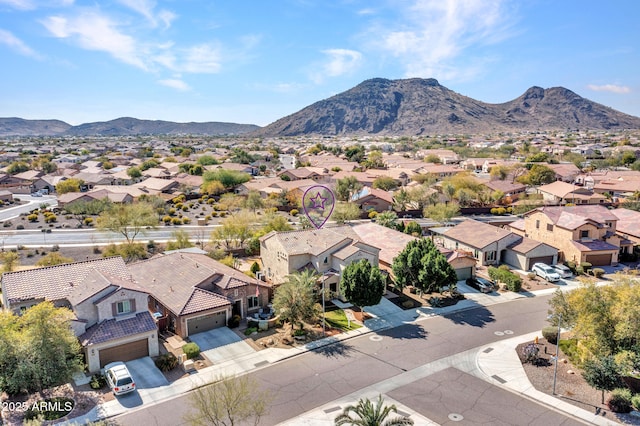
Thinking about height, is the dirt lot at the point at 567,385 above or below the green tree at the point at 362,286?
below

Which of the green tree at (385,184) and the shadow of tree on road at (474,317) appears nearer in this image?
the shadow of tree on road at (474,317)

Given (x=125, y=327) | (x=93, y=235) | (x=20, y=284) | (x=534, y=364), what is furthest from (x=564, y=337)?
(x=93, y=235)

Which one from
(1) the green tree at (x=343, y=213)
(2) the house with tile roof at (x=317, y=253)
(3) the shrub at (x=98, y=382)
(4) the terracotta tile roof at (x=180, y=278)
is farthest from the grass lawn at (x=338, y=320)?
(1) the green tree at (x=343, y=213)

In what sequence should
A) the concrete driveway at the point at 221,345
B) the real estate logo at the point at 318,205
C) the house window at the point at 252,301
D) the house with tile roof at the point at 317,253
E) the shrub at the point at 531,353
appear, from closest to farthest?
the shrub at the point at 531,353
the concrete driveway at the point at 221,345
the house window at the point at 252,301
the house with tile roof at the point at 317,253
the real estate logo at the point at 318,205

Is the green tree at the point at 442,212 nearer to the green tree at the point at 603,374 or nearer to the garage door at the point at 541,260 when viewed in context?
the garage door at the point at 541,260

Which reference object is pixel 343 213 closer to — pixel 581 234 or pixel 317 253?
pixel 317 253
